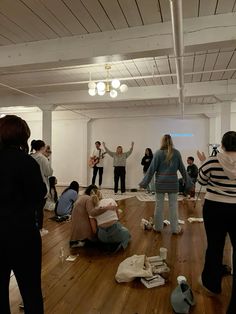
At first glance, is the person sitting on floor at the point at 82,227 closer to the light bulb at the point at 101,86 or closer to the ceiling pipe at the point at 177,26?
the light bulb at the point at 101,86

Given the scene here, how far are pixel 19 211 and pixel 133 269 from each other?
5.31 ft

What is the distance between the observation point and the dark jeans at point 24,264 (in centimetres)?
127

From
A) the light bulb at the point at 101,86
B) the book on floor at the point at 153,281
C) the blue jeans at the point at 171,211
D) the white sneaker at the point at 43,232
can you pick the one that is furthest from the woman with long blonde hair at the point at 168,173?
the white sneaker at the point at 43,232

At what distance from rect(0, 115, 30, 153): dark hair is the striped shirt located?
1393 millimetres

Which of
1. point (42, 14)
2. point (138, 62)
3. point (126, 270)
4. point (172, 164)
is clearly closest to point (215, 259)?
point (126, 270)

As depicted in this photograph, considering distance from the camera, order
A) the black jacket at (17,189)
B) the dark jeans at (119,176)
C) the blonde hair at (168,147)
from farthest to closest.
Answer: the dark jeans at (119,176)
the blonde hair at (168,147)
the black jacket at (17,189)

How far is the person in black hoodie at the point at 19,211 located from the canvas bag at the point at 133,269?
1172 millimetres

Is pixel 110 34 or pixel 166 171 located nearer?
pixel 110 34

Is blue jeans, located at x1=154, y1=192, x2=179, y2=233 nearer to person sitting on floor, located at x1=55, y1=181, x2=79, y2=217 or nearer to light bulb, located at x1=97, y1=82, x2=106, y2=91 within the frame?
person sitting on floor, located at x1=55, y1=181, x2=79, y2=217

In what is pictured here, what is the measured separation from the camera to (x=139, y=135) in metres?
9.28

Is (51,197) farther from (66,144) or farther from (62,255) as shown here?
(66,144)

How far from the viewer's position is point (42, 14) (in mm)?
2881

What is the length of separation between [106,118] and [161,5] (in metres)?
6.97

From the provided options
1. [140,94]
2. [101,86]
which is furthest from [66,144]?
[101,86]
